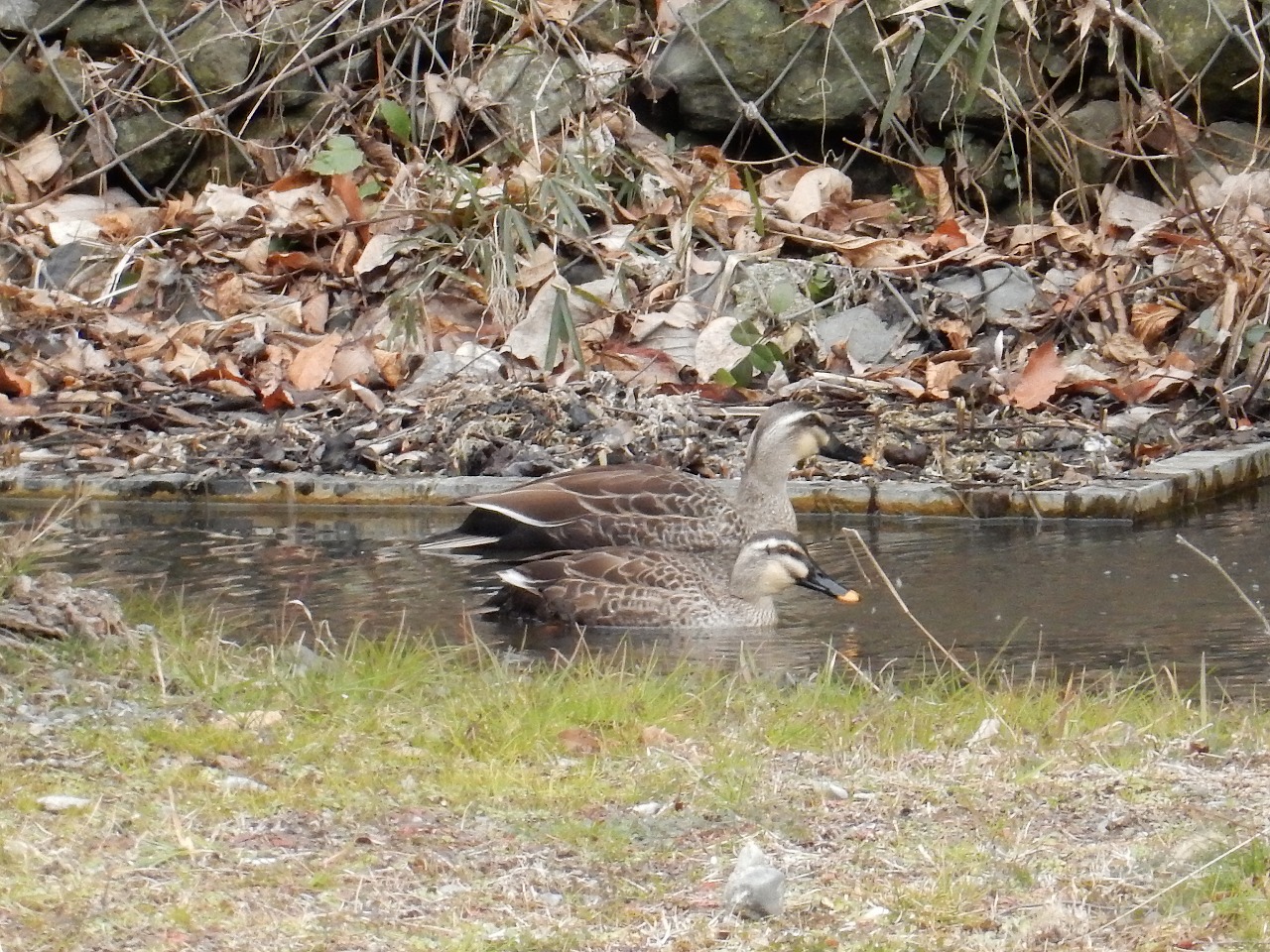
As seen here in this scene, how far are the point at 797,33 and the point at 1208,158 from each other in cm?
273

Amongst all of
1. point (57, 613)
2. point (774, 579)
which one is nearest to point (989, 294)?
point (774, 579)

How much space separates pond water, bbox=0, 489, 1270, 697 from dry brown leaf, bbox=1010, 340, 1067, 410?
130cm

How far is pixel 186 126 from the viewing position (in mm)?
12977

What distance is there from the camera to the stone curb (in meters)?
8.73

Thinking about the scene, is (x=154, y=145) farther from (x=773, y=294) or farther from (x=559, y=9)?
(x=773, y=294)

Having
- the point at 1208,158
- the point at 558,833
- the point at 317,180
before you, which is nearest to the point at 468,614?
the point at 558,833

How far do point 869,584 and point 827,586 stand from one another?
386mm

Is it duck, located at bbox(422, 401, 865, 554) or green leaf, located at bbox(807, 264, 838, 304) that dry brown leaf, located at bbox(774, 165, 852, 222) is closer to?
green leaf, located at bbox(807, 264, 838, 304)

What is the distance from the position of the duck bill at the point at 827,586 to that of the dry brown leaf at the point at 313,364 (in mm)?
4235

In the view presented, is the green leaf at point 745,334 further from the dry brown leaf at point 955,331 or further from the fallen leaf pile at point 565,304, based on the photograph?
the dry brown leaf at point 955,331

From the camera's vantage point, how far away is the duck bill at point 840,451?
29.4 feet

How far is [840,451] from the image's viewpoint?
30.1ft

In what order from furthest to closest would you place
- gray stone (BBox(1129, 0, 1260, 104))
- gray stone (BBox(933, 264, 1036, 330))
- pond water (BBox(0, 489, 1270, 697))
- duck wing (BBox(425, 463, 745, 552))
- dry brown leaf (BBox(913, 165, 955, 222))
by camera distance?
dry brown leaf (BBox(913, 165, 955, 222)) < gray stone (BBox(1129, 0, 1260, 104)) < gray stone (BBox(933, 264, 1036, 330)) < duck wing (BBox(425, 463, 745, 552)) < pond water (BBox(0, 489, 1270, 697))

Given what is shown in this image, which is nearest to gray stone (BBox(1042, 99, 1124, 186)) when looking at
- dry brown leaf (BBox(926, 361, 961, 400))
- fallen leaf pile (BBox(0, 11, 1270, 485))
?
fallen leaf pile (BBox(0, 11, 1270, 485))
